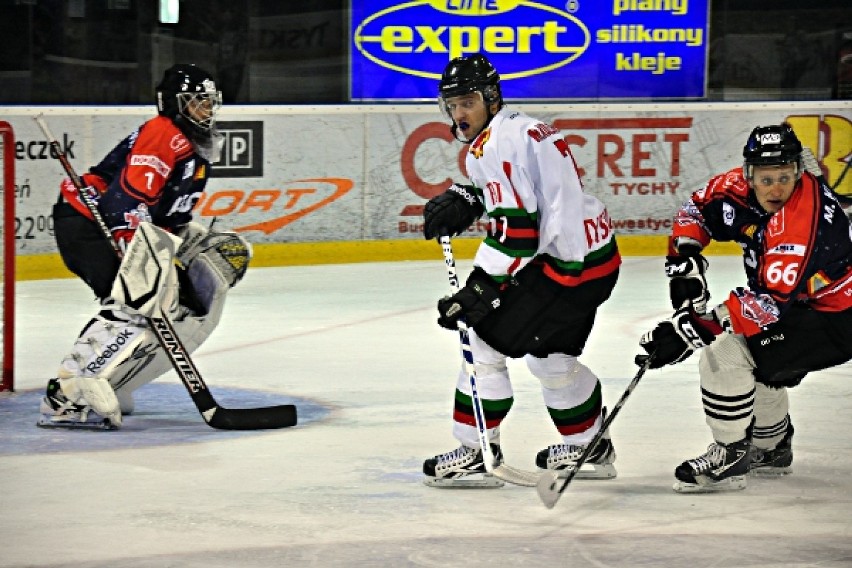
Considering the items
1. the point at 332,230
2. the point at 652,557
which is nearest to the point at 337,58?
the point at 332,230

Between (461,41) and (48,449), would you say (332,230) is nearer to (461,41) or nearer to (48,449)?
(461,41)

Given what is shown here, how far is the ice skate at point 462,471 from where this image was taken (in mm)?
4172

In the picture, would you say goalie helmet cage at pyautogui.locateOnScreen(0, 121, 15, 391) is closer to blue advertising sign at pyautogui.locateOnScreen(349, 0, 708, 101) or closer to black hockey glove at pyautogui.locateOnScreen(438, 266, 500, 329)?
black hockey glove at pyautogui.locateOnScreen(438, 266, 500, 329)

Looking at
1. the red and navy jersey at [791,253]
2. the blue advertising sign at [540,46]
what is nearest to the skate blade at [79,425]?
the red and navy jersey at [791,253]

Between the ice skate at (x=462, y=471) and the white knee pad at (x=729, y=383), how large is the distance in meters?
0.55

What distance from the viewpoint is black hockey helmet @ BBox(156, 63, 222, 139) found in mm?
4965

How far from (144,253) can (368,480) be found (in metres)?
1.04

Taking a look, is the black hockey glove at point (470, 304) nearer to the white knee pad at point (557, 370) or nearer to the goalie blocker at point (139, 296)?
the white knee pad at point (557, 370)

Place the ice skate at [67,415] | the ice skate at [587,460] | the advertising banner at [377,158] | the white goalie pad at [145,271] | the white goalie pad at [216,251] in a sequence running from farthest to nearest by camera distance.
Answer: the advertising banner at [377,158]
the white goalie pad at [216,251]
the ice skate at [67,415]
the white goalie pad at [145,271]
the ice skate at [587,460]

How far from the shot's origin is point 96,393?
485 centimetres

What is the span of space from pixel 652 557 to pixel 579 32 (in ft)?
22.0

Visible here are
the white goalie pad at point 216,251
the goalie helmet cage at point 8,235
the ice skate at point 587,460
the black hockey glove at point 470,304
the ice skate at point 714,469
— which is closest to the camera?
the black hockey glove at point 470,304

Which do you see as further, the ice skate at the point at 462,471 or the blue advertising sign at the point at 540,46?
the blue advertising sign at the point at 540,46

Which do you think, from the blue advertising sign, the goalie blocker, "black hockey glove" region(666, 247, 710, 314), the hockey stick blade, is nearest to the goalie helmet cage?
the goalie blocker
